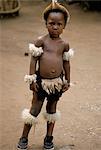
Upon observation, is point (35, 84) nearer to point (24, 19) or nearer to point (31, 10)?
point (24, 19)

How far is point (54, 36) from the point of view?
12.9 feet

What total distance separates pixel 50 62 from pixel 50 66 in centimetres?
4

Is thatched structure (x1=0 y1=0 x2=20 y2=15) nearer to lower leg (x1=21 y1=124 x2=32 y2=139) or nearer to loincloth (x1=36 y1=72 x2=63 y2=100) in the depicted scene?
lower leg (x1=21 y1=124 x2=32 y2=139)

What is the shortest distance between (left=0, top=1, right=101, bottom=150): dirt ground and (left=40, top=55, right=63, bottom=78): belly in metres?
0.82

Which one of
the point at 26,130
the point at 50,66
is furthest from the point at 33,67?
the point at 26,130

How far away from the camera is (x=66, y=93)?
233 inches

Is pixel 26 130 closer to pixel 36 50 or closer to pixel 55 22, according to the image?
pixel 36 50

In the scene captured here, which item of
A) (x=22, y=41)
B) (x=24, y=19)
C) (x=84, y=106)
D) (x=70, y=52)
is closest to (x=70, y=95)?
(x=84, y=106)

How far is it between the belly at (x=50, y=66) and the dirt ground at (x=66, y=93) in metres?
0.82

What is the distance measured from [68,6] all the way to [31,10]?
3.71 feet

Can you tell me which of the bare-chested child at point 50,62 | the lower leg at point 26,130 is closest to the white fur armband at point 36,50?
the bare-chested child at point 50,62

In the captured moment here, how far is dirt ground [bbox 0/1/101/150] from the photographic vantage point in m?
4.56

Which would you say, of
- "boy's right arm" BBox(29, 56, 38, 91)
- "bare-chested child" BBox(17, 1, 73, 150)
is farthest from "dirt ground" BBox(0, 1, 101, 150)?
"boy's right arm" BBox(29, 56, 38, 91)

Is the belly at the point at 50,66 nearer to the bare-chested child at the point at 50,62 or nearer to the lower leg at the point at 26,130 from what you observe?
the bare-chested child at the point at 50,62
